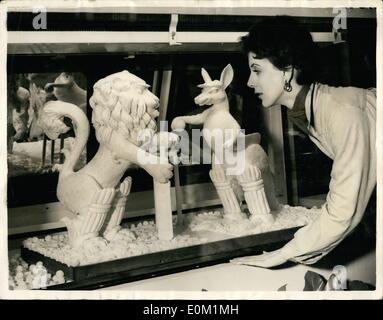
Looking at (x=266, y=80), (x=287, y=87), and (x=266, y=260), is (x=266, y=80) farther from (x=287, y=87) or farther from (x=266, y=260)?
(x=266, y=260)

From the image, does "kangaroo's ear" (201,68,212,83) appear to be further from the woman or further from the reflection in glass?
the reflection in glass

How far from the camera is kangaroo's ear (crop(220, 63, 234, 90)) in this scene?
3.69 ft

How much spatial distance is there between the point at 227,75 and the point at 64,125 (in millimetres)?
332

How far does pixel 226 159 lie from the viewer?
115 cm

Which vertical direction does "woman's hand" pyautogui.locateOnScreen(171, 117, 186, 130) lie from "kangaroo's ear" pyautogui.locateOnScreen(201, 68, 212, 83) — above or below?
below

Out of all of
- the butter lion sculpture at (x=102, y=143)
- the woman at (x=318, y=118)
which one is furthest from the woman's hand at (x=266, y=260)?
the butter lion sculpture at (x=102, y=143)

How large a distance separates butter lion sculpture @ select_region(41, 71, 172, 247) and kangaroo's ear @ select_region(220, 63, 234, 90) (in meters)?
0.15

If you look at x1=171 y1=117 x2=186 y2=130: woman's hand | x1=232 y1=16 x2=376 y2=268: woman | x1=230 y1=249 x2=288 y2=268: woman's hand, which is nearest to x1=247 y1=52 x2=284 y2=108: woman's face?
x1=232 y1=16 x2=376 y2=268: woman

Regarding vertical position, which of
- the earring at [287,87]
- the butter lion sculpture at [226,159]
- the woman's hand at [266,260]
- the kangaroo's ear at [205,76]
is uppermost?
the kangaroo's ear at [205,76]

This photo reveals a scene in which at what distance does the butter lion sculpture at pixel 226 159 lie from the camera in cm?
112

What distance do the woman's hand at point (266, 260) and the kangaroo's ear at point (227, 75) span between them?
13.7 inches

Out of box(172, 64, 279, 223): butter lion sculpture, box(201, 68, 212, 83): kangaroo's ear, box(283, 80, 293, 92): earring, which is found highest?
box(201, 68, 212, 83): kangaroo's ear

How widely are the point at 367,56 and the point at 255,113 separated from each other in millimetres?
254

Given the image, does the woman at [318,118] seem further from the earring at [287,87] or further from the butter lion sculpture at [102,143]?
the butter lion sculpture at [102,143]
